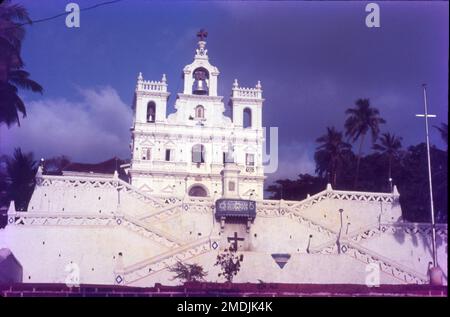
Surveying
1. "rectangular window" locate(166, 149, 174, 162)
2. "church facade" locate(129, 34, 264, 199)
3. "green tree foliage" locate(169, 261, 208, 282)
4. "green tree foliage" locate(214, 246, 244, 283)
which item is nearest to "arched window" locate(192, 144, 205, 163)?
"church facade" locate(129, 34, 264, 199)

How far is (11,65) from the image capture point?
87.0 ft

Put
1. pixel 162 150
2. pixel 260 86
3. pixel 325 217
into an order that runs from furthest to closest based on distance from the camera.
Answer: pixel 260 86
pixel 162 150
pixel 325 217

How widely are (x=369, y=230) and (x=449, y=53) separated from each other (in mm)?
17844

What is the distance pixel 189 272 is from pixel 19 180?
2142 centimetres

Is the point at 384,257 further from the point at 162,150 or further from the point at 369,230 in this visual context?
the point at 162,150

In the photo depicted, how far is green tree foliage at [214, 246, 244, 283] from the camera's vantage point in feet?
87.4

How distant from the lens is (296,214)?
34438 mm

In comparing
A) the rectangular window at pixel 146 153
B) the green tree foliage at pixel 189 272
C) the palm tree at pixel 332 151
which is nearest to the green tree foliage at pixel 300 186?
the palm tree at pixel 332 151

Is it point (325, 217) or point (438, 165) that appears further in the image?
point (325, 217)

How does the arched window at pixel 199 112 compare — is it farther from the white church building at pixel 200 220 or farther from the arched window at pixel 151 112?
the arched window at pixel 151 112

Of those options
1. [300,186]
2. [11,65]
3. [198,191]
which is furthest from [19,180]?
[300,186]

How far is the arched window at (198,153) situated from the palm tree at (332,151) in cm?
1214

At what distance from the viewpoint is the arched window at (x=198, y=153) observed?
4638 cm
